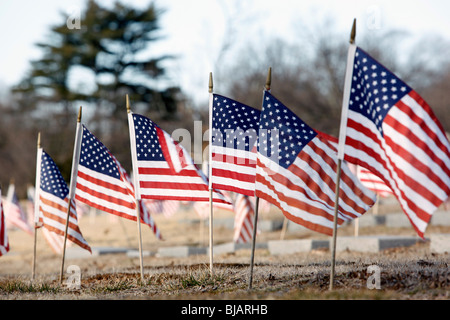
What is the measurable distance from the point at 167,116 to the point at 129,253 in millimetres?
30132

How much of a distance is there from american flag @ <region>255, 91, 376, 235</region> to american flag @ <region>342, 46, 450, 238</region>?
0.95 metres

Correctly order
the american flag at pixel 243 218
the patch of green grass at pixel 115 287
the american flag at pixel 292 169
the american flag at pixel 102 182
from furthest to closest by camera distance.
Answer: the american flag at pixel 243 218 → the american flag at pixel 102 182 → the patch of green grass at pixel 115 287 → the american flag at pixel 292 169

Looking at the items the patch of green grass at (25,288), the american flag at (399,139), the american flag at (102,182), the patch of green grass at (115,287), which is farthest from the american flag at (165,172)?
the american flag at (399,139)

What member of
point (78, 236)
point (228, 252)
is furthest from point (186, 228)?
point (78, 236)

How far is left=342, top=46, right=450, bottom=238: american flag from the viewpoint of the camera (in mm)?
7629

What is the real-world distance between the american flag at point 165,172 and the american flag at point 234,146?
0.94m

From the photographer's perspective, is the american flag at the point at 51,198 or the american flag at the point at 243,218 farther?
the american flag at the point at 243,218

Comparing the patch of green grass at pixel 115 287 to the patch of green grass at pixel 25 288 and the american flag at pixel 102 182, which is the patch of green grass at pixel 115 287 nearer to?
the patch of green grass at pixel 25 288

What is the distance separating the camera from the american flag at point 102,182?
11.5m

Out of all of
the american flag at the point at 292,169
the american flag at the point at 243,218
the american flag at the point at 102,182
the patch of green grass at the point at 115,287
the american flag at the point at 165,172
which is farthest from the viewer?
the american flag at the point at 243,218

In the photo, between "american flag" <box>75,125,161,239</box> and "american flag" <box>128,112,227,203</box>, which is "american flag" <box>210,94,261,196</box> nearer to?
"american flag" <box>128,112,227,203</box>

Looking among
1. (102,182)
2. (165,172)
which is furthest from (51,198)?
(165,172)

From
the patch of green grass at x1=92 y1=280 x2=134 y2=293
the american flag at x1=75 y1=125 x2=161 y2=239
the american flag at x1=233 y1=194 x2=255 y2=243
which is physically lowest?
the patch of green grass at x1=92 y1=280 x2=134 y2=293

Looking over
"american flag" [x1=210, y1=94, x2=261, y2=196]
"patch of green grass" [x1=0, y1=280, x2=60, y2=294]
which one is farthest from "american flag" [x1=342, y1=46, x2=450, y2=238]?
"patch of green grass" [x1=0, y1=280, x2=60, y2=294]
